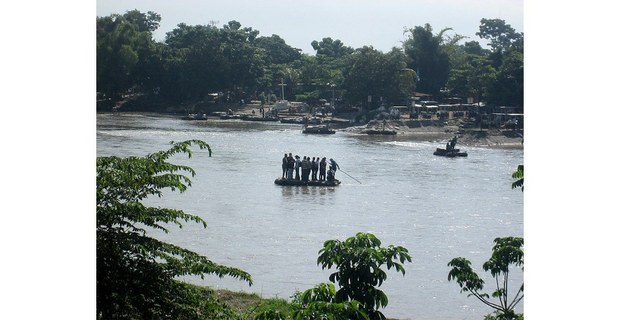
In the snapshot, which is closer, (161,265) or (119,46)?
(161,265)

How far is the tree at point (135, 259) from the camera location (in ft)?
13.4

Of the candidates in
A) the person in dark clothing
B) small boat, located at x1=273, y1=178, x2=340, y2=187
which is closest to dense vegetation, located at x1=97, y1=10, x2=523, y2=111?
the person in dark clothing

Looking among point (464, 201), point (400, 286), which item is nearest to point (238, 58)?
point (464, 201)

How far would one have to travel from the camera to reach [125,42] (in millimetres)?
7656

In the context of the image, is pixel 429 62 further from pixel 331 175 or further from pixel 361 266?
pixel 361 266

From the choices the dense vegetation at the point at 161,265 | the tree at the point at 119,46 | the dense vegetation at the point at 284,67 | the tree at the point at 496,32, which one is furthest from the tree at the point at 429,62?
the dense vegetation at the point at 161,265

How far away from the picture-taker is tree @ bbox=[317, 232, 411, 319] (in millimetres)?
3988

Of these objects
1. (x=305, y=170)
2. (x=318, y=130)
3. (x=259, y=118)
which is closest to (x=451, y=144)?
(x=305, y=170)

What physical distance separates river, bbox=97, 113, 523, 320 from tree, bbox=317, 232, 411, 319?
6.35 ft

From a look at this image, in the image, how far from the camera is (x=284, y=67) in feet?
73.6

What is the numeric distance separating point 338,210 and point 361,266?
621 cm

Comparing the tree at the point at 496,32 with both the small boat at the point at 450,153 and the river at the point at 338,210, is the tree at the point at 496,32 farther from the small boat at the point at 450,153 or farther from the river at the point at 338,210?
the small boat at the point at 450,153

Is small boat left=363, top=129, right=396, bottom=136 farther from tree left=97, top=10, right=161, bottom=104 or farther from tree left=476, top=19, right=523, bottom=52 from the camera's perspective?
tree left=476, top=19, right=523, bottom=52

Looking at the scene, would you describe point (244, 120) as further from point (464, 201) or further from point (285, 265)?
point (285, 265)
